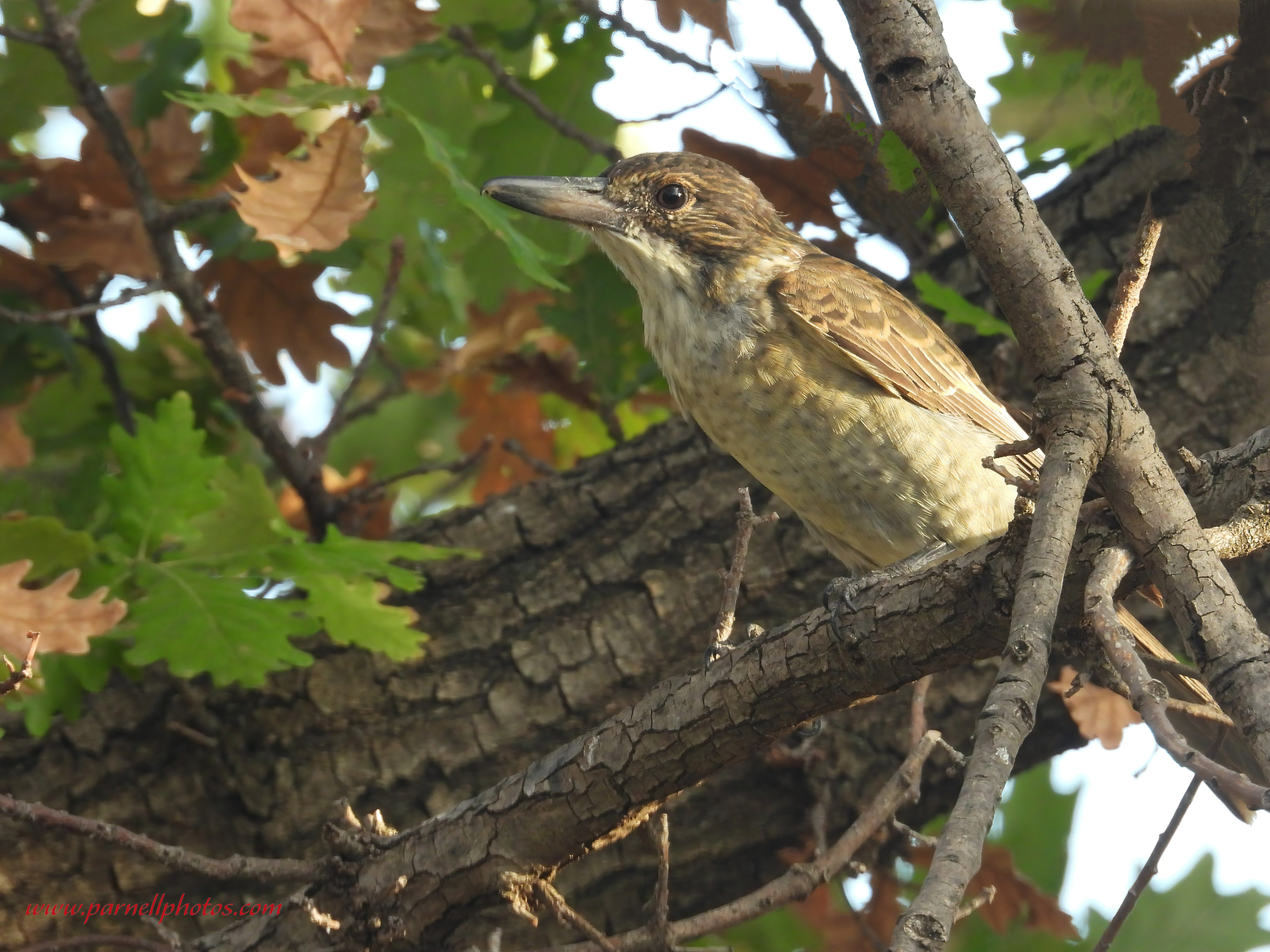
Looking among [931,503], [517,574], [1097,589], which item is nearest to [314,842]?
[517,574]

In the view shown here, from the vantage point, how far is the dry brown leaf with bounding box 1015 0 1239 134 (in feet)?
6.07

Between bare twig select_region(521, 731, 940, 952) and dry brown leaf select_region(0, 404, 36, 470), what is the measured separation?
7.17 ft

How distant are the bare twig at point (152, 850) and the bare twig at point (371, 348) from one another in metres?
1.41

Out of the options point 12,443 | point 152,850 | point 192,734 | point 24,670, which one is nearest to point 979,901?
point 152,850

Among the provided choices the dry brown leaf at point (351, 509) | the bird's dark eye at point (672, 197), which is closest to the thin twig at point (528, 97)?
the bird's dark eye at point (672, 197)

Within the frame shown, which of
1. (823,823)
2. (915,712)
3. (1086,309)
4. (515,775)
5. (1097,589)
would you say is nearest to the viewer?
(1097,589)

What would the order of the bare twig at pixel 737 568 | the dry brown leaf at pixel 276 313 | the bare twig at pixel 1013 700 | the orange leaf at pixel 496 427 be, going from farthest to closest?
1. the orange leaf at pixel 496 427
2. the dry brown leaf at pixel 276 313
3. the bare twig at pixel 737 568
4. the bare twig at pixel 1013 700

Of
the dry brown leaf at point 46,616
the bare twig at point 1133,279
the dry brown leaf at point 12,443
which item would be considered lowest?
the bare twig at point 1133,279

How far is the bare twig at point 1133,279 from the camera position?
1821 mm

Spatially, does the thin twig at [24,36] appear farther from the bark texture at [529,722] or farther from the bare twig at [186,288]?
the bark texture at [529,722]

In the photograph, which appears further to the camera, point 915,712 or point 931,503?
point 931,503

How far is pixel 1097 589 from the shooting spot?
1.67m

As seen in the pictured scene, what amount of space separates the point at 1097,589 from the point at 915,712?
1378 mm

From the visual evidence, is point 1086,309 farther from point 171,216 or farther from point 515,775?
point 171,216
